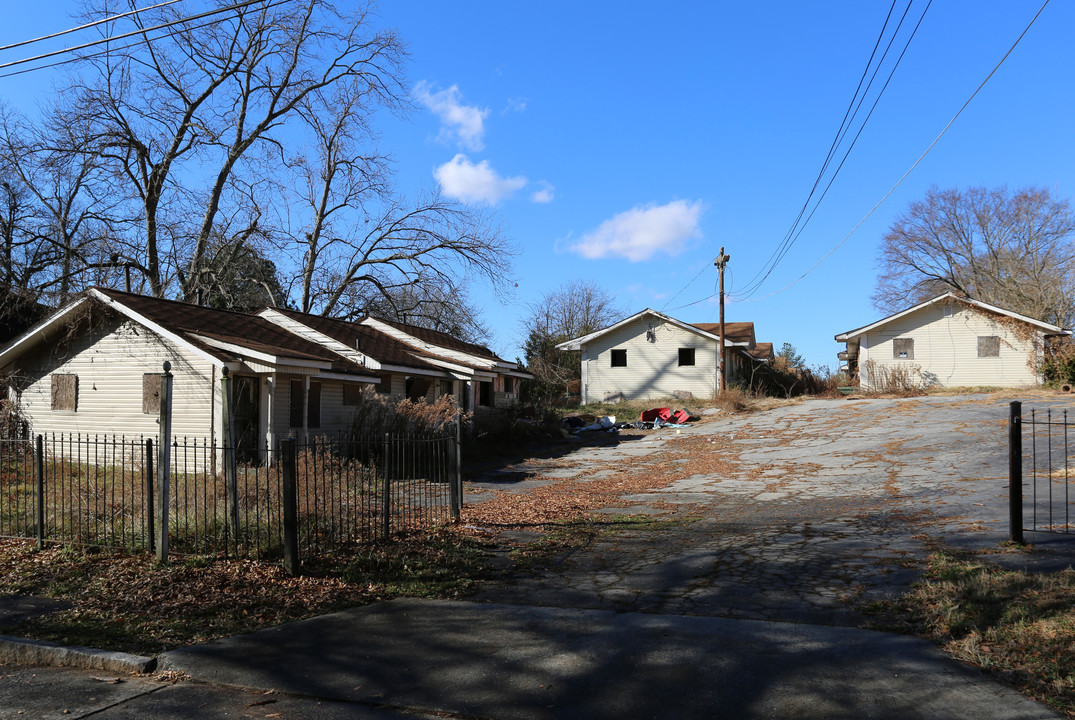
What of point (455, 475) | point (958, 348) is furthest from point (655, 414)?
point (455, 475)

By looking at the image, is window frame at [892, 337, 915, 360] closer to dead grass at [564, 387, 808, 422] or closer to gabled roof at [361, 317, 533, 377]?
dead grass at [564, 387, 808, 422]

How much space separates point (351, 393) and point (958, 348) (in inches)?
1133

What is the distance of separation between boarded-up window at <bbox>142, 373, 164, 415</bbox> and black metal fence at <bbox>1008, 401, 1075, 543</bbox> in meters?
17.1

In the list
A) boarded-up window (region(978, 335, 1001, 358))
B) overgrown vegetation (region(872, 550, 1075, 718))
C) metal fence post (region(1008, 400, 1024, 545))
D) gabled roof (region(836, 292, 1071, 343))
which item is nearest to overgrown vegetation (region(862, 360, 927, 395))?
gabled roof (region(836, 292, 1071, 343))

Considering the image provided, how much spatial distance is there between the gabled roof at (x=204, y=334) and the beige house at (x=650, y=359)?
19.7 meters

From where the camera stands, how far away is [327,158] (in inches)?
1474

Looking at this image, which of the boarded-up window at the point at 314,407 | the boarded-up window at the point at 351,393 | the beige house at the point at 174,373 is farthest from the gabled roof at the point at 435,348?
the boarded-up window at the point at 314,407

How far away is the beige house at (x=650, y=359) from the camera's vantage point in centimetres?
3769

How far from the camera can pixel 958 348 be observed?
1378 inches

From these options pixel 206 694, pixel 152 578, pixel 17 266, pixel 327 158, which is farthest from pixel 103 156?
pixel 206 694

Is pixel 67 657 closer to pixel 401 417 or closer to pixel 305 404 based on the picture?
pixel 305 404

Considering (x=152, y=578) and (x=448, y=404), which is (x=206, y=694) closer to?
(x=152, y=578)

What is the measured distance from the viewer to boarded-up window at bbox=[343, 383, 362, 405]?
21.4 meters

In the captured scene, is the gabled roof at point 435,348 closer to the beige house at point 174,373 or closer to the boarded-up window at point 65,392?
the beige house at point 174,373
